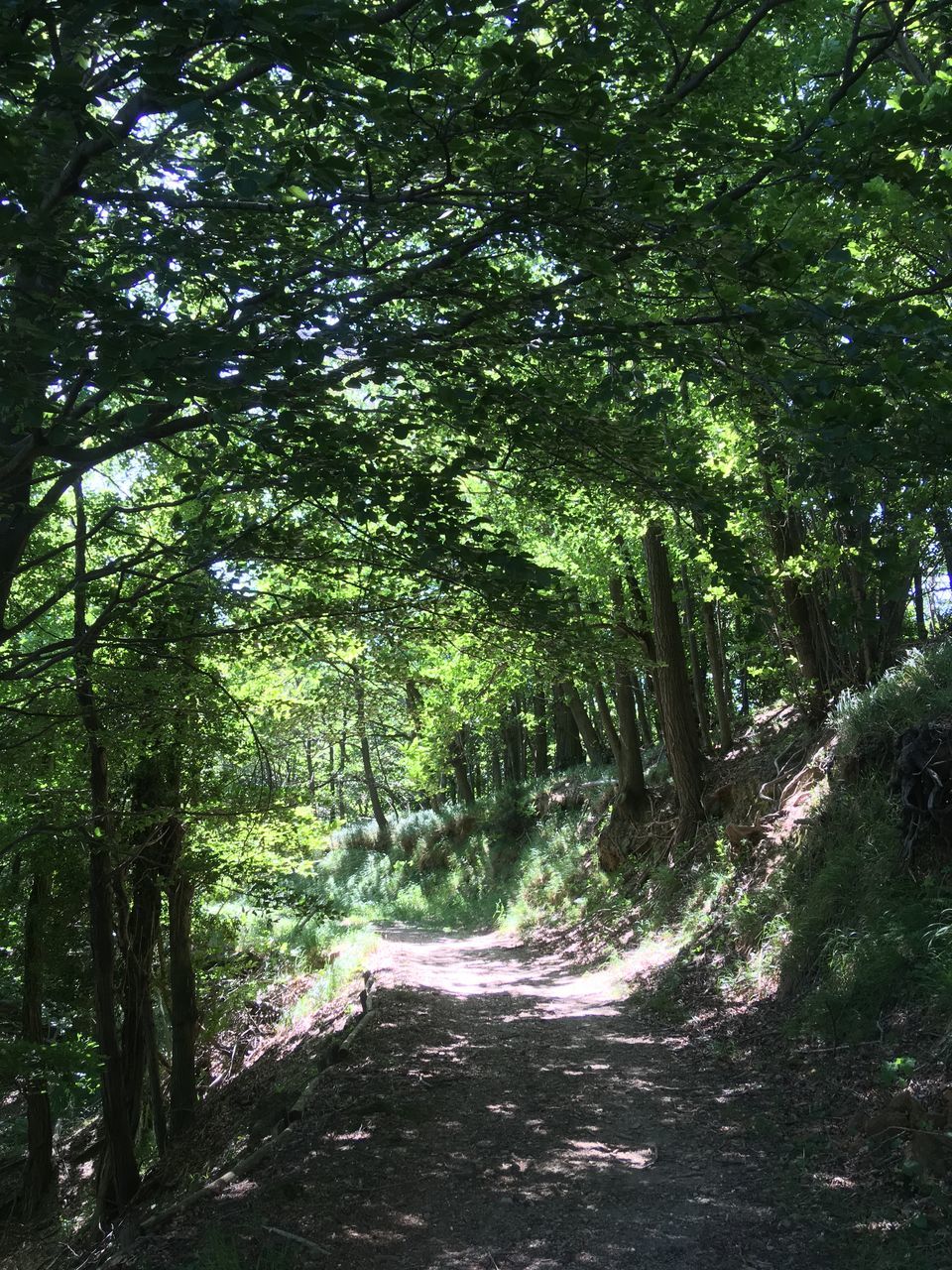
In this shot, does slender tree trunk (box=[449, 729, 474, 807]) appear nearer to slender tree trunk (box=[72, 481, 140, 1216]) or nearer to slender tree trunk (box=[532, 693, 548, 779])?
slender tree trunk (box=[532, 693, 548, 779])

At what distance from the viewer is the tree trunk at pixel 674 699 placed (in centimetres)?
1327

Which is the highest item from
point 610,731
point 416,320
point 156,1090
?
point 416,320

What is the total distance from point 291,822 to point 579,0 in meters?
8.48

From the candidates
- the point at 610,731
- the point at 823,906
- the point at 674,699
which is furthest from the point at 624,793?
the point at 823,906

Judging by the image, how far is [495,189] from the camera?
386cm

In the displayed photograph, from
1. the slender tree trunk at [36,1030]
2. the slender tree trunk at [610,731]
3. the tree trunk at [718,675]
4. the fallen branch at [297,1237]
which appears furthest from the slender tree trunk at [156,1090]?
the tree trunk at [718,675]

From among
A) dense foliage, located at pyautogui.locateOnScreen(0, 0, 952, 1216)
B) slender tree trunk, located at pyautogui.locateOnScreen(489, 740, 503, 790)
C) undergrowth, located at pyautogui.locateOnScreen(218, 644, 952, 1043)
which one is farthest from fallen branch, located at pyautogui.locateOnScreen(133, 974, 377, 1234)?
slender tree trunk, located at pyautogui.locateOnScreen(489, 740, 503, 790)

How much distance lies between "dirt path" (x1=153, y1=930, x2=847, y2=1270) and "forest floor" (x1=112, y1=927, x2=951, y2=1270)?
1 cm

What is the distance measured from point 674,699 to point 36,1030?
964 cm

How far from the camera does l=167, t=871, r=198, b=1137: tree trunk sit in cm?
1025

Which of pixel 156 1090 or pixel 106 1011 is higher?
pixel 106 1011

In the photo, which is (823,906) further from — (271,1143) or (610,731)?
(610,731)

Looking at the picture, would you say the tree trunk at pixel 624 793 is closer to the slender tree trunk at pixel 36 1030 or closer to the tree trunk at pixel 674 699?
the tree trunk at pixel 674 699

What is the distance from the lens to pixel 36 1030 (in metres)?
10.9
